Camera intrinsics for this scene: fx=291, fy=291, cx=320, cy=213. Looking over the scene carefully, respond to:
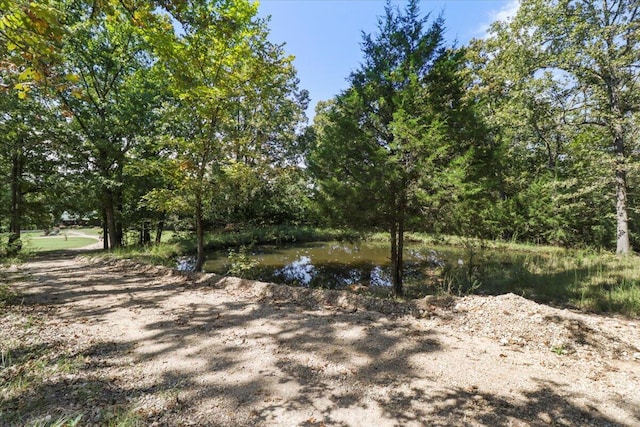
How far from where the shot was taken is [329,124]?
11.1 meters

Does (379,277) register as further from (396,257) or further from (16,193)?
(16,193)

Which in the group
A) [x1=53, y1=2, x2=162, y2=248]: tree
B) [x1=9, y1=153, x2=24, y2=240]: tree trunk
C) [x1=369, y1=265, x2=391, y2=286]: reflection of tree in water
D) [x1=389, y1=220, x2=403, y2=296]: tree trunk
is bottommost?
[x1=369, y1=265, x2=391, y2=286]: reflection of tree in water

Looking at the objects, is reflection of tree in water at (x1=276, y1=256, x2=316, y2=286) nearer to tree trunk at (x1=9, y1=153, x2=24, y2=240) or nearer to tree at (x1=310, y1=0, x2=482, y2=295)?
tree at (x1=310, y1=0, x2=482, y2=295)

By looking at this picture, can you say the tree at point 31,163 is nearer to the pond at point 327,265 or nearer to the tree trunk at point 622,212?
the pond at point 327,265

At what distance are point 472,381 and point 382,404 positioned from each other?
1016 millimetres

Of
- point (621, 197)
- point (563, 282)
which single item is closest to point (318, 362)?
point (563, 282)

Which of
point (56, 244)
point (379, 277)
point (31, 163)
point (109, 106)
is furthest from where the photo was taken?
point (56, 244)

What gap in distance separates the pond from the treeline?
69.4 inches

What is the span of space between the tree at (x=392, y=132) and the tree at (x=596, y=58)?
750 cm

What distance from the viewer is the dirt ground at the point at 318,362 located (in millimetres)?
2385

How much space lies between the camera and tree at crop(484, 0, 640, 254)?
996 cm

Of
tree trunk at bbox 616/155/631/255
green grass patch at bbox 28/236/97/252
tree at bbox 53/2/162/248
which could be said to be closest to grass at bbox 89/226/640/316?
tree trunk at bbox 616/155/631/255

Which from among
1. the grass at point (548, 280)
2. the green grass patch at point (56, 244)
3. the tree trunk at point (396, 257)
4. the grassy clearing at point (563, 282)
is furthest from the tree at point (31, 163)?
the grassy clearing at point (563, 282)

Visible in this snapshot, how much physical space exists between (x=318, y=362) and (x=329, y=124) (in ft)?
30.7
